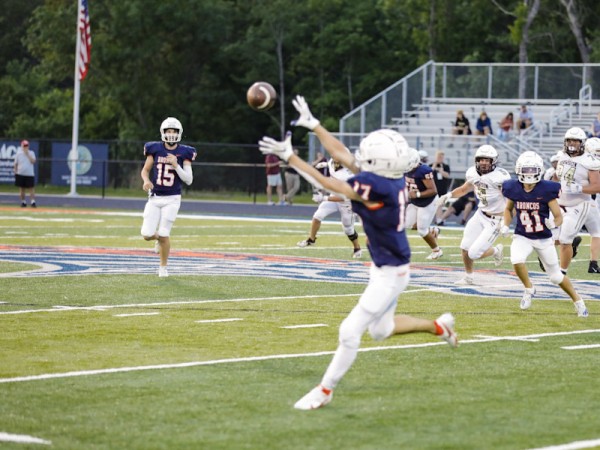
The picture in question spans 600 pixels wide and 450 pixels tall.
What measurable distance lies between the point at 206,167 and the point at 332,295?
27.2 meters

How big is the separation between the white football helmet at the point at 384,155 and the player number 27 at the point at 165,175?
7.25 metres

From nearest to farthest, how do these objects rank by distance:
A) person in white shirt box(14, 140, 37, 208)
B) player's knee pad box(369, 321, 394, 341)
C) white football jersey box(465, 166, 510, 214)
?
player's knee pad box(369, 321, 394, 341) < white football jersey box(465, 166, 510, 214) < person in white shirt box(14, 140, 37, 208)

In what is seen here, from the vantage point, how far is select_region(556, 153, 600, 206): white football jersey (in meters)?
15.0

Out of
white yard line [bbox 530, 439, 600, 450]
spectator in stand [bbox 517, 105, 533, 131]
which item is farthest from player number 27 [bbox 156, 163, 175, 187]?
spectator in stand [bbox 517, 105, 533, 131]

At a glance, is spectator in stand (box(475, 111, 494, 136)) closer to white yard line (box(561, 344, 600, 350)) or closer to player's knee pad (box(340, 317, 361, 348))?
white yard line (box(561, 344, 600, 350))

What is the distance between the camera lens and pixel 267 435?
6594 mm

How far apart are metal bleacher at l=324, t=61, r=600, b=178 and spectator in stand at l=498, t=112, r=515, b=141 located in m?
0.14

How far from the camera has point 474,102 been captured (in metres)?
34.9

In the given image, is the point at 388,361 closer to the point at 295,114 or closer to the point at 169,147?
the point at 169,147

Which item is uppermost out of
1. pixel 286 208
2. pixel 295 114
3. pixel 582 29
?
pixel 582 29

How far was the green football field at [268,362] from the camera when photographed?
6.71 metres

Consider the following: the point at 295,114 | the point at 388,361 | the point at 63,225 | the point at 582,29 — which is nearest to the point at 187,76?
the point at 295,114

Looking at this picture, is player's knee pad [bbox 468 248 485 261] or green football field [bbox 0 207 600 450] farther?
player's knee pad [bbox 468 248 485 261]

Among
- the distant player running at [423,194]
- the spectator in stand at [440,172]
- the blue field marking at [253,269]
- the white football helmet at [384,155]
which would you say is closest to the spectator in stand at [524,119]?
the spectator in stand at [440,172]
